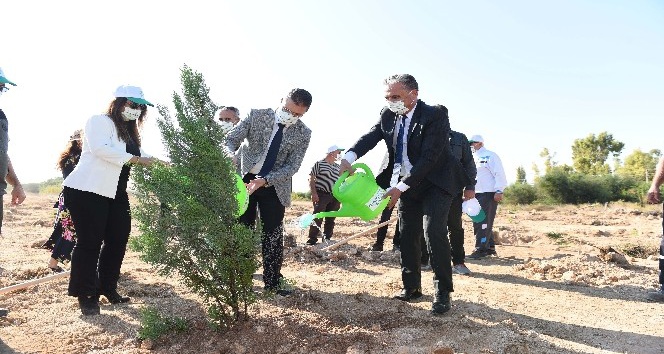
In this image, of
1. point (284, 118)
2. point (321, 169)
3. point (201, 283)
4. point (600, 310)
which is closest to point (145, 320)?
point (201, 283)

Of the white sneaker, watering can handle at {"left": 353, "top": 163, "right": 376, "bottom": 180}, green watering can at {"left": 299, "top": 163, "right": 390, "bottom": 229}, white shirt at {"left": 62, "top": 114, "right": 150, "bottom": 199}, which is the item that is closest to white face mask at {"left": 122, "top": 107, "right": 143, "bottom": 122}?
white shirt at {"left": 62, "top": 114, "right": 150, "bottom": 199}

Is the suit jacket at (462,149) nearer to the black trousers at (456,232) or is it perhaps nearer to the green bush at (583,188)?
the black trousers at (456,232)

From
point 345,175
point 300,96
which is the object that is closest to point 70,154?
point 300,96

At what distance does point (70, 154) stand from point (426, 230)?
11.3 feet

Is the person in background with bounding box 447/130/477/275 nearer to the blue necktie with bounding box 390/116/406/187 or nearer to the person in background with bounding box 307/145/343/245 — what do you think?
the blue necktie with bounding box 390/116/406/187

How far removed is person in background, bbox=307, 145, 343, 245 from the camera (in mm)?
7999

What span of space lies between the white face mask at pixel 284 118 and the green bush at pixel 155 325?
172 cm

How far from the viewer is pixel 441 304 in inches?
154

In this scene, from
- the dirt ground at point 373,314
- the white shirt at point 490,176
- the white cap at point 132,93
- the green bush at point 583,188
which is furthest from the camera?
the green bush at point 583,188

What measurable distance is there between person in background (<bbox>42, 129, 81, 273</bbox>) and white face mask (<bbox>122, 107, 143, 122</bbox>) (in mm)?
1373

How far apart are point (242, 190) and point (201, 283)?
0.87m

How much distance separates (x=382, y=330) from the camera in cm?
348

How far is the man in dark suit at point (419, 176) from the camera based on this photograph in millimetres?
3959

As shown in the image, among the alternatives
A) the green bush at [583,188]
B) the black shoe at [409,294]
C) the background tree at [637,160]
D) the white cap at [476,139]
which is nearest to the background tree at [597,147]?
the background tree at [637,160]
